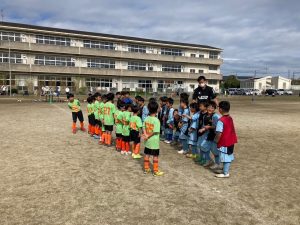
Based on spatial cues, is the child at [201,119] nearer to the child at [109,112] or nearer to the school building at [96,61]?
the child at [109,112]

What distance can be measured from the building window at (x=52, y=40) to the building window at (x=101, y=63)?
201 inches

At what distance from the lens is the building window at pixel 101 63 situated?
5338 cm

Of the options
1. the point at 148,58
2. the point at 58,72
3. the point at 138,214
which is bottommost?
the point at 138,214

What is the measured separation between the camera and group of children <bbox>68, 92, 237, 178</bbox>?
5988 millimetres

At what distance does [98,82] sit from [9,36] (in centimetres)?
1700

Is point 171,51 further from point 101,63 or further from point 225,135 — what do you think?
point 225,135

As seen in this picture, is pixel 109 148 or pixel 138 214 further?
pixel 109 148

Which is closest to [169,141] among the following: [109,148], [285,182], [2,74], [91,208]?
[109,148]

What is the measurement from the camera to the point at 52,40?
Answer: 4888 centimetres

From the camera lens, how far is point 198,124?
23.7 ft

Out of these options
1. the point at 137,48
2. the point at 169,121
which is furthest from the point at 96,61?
the point at 169,121

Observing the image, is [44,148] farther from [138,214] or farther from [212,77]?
[212,77]

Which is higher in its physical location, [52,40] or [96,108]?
[52,40]

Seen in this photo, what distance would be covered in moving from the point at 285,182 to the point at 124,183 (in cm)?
321
